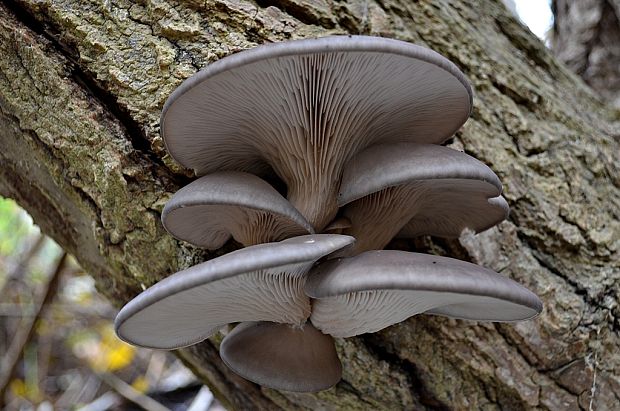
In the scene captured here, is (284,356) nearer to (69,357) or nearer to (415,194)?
(415,194)

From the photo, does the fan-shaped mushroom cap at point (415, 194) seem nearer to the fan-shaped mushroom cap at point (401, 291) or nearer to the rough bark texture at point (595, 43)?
the fan-shaped mushroom cap at point (401, 291)

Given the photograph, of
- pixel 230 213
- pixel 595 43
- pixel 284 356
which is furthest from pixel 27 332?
pixel 595 43

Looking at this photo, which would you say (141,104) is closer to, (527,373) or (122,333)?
(122,333)

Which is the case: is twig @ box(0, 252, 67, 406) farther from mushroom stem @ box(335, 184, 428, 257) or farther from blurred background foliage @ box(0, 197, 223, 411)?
mushroom stem @ box(335, 184, 428, 257)

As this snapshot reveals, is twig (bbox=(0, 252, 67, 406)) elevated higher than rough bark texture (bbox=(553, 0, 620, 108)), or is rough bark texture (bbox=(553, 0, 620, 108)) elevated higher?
rough bark texture (bbox=(553, 0, 620, 108))

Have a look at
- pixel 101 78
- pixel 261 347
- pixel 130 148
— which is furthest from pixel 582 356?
pixel 101 78

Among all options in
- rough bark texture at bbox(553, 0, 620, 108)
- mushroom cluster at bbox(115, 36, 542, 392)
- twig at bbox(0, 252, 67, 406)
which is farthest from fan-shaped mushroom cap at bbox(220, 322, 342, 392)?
twig at bbox(0, 252, 67, 406)

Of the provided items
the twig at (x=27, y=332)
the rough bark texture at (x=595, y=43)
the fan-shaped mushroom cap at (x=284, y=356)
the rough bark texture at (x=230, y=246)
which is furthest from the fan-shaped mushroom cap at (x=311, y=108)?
the twig at (x=27, y=332)
